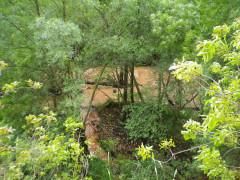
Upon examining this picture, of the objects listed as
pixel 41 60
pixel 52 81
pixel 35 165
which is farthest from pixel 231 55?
pixel 52 81

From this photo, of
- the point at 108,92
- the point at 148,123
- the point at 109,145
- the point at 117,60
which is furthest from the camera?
the point at 108,92

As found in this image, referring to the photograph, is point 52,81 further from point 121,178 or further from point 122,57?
point 121,178

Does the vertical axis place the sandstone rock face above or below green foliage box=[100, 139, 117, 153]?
above

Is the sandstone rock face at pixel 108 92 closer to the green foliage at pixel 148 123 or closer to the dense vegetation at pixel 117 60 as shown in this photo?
the dense vegetation at pixel 117 60

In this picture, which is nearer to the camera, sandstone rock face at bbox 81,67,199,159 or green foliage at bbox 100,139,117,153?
sandstone rock face at bbox 81,67,199,159

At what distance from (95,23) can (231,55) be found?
4674mm

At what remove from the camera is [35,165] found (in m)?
3.53

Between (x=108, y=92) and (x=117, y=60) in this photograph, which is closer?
(x=117, y=60)

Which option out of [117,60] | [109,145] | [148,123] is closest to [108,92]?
[109,145]

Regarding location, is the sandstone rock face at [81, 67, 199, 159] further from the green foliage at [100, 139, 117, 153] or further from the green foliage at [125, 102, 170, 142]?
the green foliage at [125, 102, 170, 142]

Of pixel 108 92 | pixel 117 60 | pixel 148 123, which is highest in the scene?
pixel 117 60

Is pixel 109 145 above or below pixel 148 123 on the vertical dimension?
below

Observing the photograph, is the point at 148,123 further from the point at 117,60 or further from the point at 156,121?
the point at 117,60

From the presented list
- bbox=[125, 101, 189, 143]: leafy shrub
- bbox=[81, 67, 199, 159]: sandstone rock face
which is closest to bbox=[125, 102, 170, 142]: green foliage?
bbox=[125, 101, 189, 143]: leafy shrub
